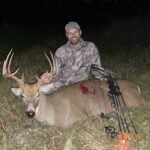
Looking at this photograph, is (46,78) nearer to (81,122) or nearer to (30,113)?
(30,113)

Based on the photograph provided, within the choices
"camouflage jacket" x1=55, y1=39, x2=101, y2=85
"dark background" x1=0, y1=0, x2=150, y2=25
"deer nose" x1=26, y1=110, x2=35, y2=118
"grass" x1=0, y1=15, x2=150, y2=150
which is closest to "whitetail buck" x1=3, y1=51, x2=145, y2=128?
"deer nose" x1=26, y1=110, x2=35, y2=118

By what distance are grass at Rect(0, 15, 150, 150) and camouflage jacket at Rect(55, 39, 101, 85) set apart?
916mm

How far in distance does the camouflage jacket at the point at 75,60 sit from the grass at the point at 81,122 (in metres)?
0.92

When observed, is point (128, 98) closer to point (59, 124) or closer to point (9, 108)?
point (59, 124)

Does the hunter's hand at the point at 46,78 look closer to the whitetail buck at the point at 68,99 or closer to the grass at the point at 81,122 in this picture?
the whitetail buck at the point at 68,99

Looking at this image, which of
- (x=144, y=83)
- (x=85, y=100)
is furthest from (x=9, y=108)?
(x=144, y=83)

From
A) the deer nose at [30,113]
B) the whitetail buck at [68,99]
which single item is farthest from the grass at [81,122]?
the whitetail buck at [68,99]

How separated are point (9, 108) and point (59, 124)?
1.19 metres

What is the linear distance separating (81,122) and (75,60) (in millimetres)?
1980

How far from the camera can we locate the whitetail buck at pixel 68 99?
24.5 ft

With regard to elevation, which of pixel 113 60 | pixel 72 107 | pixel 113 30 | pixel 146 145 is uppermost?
pixel 113 30

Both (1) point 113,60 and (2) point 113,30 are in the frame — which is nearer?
(1) point 113,60

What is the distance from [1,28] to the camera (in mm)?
21688

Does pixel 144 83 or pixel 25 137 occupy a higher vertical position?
pixel 144 83
